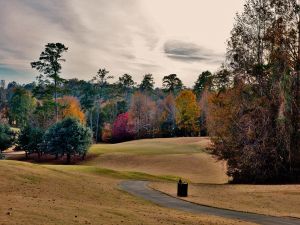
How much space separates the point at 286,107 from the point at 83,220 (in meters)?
29.4

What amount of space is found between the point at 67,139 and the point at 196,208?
1993 inches

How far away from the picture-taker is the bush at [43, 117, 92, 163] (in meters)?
75.1

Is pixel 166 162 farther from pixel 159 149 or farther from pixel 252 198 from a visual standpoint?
pixel 252 198

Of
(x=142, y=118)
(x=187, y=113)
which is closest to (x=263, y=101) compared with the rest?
(x=187, y=113)

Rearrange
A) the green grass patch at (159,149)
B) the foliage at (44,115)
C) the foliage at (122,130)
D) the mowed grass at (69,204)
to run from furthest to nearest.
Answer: the foliage at (122,130) < the foliage at (44,115) < the green grass patch at (159,149) < the mowed grass at (69,204)

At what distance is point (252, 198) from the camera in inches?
1297

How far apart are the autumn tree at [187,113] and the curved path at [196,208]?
263 ft

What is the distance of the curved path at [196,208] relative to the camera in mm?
24345

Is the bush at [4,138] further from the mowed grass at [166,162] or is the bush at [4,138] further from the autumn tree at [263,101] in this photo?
the autumn tree at [263,101]

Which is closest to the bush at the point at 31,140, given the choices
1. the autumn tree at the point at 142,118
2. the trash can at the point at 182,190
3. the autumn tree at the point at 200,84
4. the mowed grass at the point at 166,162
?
the mowed grass at the point at 166,162

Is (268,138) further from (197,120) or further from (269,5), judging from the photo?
(197,120)

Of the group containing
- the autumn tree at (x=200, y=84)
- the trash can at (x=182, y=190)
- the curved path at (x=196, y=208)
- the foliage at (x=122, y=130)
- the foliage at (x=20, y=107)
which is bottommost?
the curved path at (x=196, y=208)

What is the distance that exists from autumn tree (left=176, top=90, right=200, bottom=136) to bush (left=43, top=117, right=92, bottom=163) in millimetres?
43921

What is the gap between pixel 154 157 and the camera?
72.9 metres
